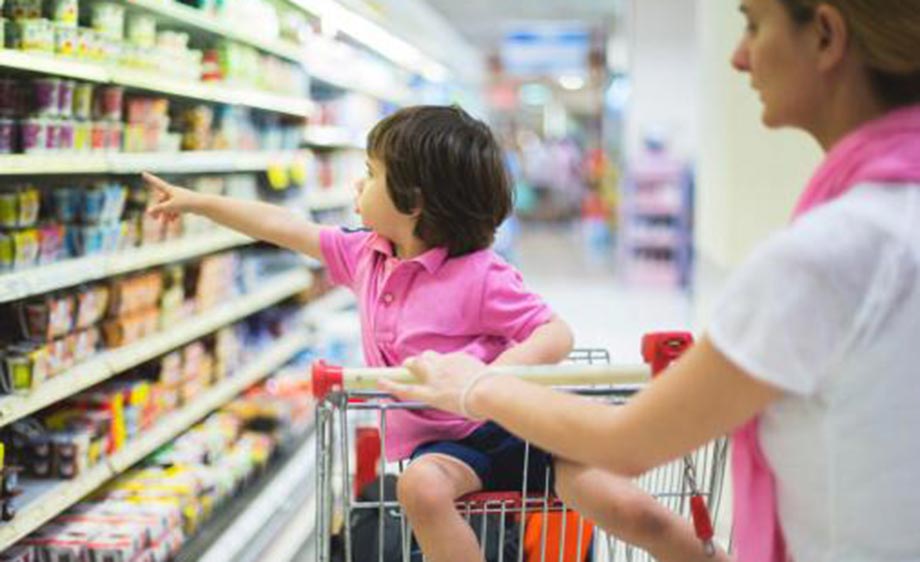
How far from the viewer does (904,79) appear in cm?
133

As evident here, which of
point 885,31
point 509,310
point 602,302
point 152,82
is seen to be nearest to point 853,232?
point 885,31

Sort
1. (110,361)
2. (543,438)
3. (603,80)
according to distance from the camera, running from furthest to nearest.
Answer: (603,80) < (110,361) < (543,438)

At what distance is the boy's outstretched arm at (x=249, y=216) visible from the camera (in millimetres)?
2420

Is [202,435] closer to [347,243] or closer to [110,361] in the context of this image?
[110,361]

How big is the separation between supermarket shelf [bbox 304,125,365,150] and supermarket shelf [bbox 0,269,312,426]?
717 mm

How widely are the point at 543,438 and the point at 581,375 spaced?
0.76 feet

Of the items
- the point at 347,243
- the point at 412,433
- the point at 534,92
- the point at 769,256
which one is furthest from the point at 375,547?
the point at 534,92

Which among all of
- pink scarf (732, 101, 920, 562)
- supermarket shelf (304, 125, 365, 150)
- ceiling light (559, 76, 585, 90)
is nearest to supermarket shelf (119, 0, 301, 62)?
supermarket shelf (304, 125, 365, 150)

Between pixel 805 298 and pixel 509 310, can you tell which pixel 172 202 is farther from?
pixel 805 298

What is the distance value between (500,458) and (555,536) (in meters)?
→ 0.22

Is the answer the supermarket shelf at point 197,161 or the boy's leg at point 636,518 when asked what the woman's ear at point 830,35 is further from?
the supermarket shelf at point 197,161

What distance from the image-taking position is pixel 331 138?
5863 millimetres

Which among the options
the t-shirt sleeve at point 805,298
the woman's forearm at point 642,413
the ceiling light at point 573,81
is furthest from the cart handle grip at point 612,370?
the ceiling light at point 573,81

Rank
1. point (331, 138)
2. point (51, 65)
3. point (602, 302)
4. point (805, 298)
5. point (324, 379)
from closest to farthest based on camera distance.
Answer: point (805, 298) → point (324, 379) → point (51, 65) → point (331, 138) → point (602, 302)
